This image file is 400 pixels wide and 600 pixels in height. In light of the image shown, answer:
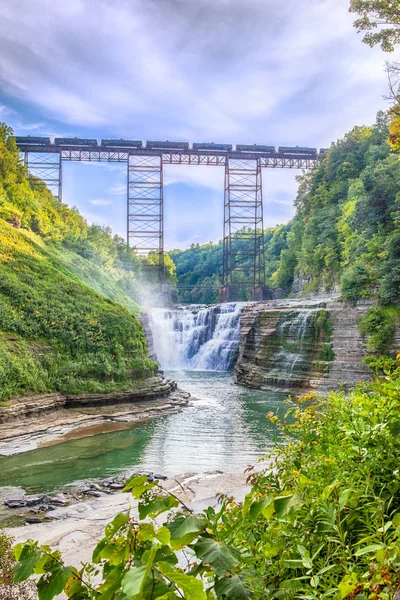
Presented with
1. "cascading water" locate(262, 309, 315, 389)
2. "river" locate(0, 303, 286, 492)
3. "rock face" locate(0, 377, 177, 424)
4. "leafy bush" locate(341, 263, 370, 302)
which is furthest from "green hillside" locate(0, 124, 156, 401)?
"leafy bush" locate(341, 263, 370, 302)

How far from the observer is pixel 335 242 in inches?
1155

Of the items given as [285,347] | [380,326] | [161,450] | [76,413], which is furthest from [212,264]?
[161,450]

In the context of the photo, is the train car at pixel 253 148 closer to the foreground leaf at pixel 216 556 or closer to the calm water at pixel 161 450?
the calm water at pixel 161 450

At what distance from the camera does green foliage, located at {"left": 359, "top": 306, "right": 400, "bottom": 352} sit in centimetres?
1706

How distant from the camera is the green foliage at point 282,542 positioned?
1.25 meters

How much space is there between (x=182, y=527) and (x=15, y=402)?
12.7 meters

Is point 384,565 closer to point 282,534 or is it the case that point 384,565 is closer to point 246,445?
point 282,534

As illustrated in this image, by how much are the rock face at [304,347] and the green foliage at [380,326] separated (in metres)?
0.35

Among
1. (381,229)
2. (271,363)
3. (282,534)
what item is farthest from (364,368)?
(282,534)

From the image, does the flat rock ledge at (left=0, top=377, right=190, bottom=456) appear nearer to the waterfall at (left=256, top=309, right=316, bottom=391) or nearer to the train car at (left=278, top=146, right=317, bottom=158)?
the waterfall at (left=256, top=309, right=316, bottom=391)

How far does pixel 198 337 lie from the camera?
29.0m

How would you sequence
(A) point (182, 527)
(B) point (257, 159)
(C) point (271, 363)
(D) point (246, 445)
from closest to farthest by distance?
1. (A) point (182, 527)
2. (D) point (246, 445)
3. (C) point (271, 363)
4. (B) point (257, 159)

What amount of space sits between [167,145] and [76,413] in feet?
92.7

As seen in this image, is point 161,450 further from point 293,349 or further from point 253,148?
point 253,148
